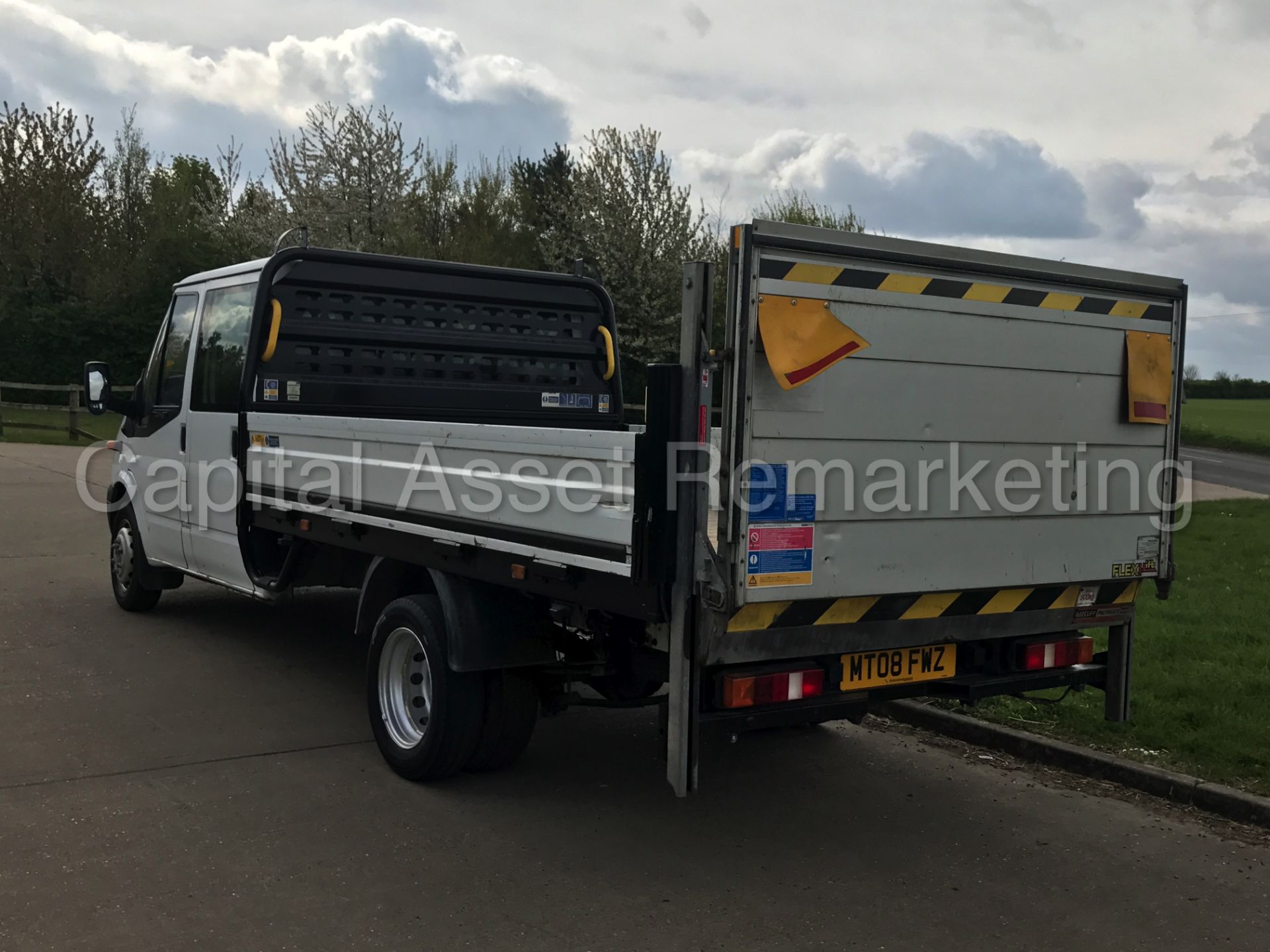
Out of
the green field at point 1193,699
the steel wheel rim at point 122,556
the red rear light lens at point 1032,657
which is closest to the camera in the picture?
the red rear light lens at point 1032,657

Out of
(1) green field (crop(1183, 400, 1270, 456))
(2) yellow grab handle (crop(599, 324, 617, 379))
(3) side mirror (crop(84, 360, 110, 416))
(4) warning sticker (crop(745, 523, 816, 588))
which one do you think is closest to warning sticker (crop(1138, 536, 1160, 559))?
(4) warning sticker (crop(745, 523, 816, 588))

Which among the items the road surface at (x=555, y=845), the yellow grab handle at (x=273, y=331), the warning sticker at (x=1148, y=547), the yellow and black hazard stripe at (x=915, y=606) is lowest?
the road surface at (x=555, y=845)

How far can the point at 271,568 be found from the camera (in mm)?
6977

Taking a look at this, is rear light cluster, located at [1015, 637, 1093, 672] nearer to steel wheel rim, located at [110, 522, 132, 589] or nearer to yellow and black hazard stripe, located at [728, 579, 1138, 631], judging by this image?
yellow and black hazard stripe, located at [728, 579, 1138, 631]

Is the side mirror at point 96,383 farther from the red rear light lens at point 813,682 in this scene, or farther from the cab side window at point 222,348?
the red rear light lens at point 813,682

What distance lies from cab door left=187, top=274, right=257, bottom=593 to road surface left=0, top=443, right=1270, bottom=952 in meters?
0.84

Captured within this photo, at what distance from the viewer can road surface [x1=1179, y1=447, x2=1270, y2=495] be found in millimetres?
23328

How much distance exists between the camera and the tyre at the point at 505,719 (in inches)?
201

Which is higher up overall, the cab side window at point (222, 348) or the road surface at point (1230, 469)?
the cab side window at point (222, 348)

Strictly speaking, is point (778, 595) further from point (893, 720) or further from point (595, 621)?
point (893, 720)

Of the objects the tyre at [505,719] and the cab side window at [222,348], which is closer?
the tyre at [505,719]

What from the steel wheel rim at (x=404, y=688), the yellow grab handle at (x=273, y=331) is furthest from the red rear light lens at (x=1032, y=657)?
the yellow grab handle at (x=273, y=331)

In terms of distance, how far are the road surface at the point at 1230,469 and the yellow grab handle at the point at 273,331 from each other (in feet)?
47.6

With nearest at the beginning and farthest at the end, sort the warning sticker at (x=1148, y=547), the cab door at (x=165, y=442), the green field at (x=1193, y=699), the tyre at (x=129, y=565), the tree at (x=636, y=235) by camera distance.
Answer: the warning sticker at (x=1148, y=547) → the green field at (x=1193, y=699) → the cab door at (x=165, y=442) → the tyre at (x=129, y=565) → the tree at (x=636, y=235)
